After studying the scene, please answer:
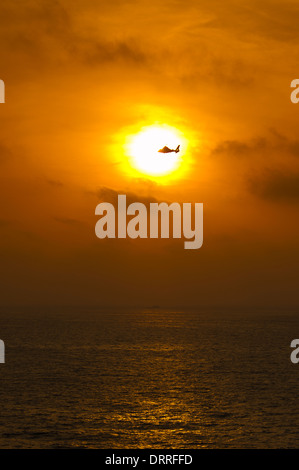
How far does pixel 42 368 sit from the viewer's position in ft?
393

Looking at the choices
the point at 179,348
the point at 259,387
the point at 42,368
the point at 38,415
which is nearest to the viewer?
the point at 38,415

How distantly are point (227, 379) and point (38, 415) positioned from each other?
42173 millimetres

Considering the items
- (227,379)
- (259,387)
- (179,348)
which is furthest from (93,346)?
(259,387)

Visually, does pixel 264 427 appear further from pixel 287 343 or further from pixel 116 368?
pixel 287 343

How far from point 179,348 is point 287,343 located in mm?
41866

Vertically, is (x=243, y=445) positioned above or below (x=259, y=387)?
below

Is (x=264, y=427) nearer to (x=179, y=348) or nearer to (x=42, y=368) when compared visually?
(x=42, y=368)
